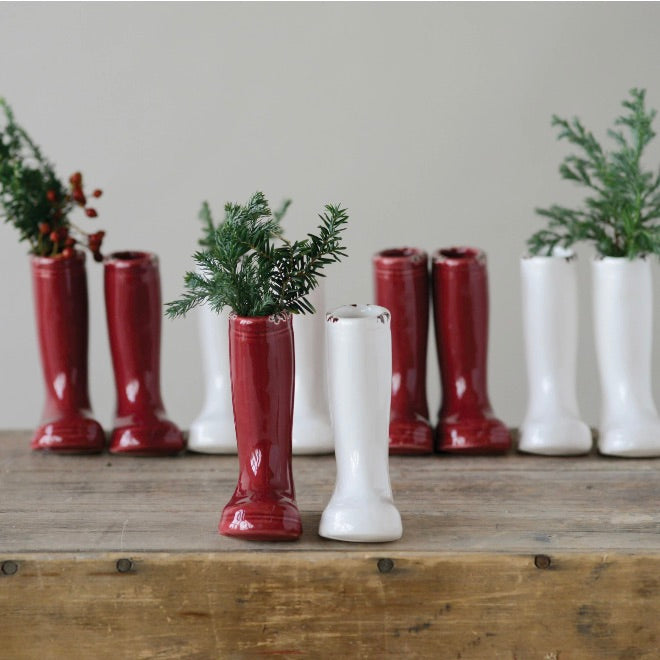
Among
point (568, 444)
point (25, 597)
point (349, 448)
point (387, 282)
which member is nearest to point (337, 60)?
point (387, 282)

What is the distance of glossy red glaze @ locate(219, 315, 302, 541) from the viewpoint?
108cm

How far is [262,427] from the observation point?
1100mm

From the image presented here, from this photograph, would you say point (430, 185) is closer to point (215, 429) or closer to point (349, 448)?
point (215, 429)

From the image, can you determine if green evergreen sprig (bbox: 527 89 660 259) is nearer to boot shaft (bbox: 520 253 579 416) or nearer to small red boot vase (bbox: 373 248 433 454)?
boot shaft (bbox: 520 253 579 416)

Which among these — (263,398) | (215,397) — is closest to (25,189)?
(215,397)

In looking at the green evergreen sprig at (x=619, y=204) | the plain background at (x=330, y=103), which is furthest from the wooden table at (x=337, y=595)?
the plain background at (x=330, y=103)

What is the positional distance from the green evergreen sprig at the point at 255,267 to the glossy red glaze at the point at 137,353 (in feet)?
0.75

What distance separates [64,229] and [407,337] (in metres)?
0.39

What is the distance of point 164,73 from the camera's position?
6.44 feet

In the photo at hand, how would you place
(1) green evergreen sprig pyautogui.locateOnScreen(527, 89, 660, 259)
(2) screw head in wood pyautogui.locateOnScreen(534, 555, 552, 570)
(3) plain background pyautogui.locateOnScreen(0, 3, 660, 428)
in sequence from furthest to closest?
(3) plain background pyautogui.locateOnScreen(0, 3, 660, 428) → (1) green evergreen sprig pyautogui.locateOnScreen(527, 89, 660, 259) → (2) screw head in wood pyautogui.locateOnScreen(534, 555, 552, 570)

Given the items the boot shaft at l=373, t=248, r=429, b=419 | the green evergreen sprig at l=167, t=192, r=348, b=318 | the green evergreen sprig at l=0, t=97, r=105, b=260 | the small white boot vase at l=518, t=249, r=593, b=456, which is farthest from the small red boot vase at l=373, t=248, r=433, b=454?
the green evergreen sprig at l=0, t=97, r=105, b=260

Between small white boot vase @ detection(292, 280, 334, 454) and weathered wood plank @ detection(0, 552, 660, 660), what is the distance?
27cm

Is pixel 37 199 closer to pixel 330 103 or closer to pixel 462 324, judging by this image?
pixel 462 324

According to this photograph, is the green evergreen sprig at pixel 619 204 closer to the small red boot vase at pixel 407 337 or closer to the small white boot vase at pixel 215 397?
the small red boot vase at pixel 407 337
